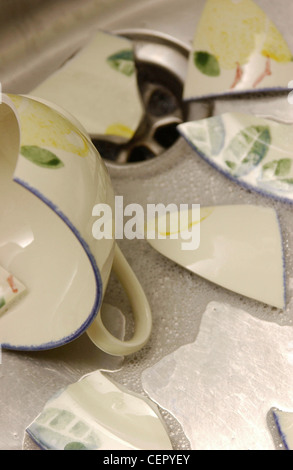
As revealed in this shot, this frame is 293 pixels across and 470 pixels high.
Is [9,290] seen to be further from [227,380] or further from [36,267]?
[227,380]

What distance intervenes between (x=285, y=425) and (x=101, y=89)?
0.24m

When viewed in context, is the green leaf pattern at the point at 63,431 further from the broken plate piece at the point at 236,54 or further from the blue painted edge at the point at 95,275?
the broken plate piece at the point at 236,54

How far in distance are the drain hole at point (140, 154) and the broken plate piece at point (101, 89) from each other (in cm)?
2

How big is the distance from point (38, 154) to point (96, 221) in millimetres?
39

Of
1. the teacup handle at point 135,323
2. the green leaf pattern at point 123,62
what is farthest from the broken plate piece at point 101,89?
the teacup handle at point 135,323

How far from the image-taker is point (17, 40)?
44 cm

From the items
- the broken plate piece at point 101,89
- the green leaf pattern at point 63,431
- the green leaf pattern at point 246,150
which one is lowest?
the green leaf pattern at point 63,431

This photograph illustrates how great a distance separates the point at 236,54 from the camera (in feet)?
1.34

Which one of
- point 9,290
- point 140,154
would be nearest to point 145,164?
point 140,154

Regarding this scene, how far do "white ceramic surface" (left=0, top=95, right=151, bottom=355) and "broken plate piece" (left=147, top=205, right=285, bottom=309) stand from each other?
37 mm

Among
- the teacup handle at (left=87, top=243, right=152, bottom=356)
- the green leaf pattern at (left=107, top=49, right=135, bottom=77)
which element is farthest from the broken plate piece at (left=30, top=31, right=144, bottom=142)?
the teacup handle at (left=87, top=243, right=152, bottom=356)

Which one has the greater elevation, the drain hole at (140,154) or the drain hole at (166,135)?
the drain hole at (166,135)

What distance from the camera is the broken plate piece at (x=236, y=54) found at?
0.40 meters
